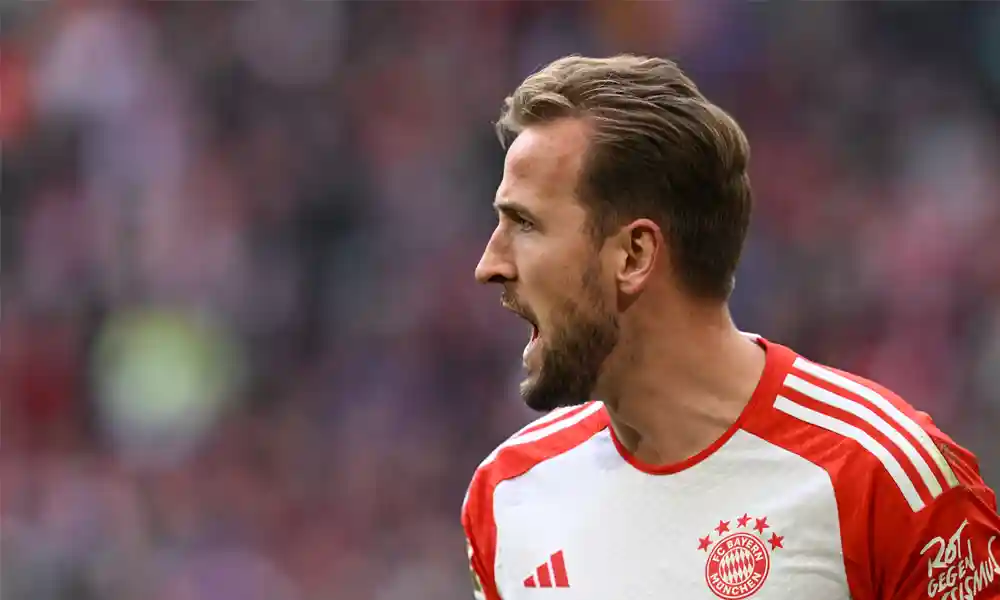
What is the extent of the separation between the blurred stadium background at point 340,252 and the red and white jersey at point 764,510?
3289mm

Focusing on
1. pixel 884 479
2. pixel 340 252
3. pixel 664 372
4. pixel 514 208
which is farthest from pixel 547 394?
pixel 340 252

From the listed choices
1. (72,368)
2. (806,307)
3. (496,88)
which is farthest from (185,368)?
(806,307)

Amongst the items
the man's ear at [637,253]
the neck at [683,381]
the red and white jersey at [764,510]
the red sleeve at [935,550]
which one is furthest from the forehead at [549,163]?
the red sleeve at [935,550]

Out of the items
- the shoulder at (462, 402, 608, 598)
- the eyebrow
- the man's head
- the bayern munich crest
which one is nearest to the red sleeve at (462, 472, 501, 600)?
the shoulder at (462, 402, 608, 598)

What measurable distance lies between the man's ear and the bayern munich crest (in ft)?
1.34

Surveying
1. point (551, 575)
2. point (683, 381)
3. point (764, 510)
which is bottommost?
point (551, 575)

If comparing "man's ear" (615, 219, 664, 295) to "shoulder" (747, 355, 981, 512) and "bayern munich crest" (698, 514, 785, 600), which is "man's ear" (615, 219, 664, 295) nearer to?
"shoulder" (747, 355, 981, 512)

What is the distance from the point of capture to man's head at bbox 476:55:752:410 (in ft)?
7.18

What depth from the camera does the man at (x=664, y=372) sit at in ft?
6.97

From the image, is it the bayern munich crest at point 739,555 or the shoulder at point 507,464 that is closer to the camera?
the bayern munich crest at point 739,555

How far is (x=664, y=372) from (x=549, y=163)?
1.28ft

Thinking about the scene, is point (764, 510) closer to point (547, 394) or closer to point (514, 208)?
point (547, 394)

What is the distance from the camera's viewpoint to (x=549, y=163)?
2.22 metres

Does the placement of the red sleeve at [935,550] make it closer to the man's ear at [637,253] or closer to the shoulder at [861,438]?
the shoulder at [861,438]
